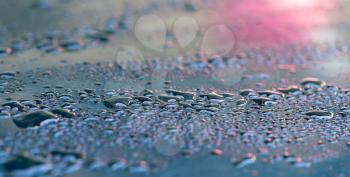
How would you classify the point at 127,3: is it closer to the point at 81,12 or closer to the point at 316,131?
the point at 81,12

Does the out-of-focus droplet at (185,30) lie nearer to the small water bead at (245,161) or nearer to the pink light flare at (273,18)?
the pink light flare at (273,18)

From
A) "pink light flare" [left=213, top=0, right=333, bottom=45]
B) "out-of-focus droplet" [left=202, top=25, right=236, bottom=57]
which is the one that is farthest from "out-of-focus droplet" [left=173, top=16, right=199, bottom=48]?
"pink light flare" [left=213, top=0, right=333, bottom=45]

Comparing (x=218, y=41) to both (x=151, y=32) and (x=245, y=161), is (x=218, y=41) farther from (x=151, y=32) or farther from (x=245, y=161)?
(x=245, y=161)

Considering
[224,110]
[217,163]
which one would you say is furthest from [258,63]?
[217,163]

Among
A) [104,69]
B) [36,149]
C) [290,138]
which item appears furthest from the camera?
[104,69]

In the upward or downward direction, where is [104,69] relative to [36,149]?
upward

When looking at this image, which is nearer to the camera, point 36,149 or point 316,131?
point 36,149

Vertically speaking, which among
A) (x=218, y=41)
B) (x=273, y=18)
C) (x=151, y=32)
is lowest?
(x=218, y=41)

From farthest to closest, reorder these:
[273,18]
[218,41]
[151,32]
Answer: [273,18]
[151,32]
[218,41]

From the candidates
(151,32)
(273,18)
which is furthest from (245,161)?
(273,18)

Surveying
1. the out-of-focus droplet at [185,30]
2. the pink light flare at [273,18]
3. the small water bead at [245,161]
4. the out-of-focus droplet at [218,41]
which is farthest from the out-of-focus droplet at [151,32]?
the small water bead at [245,161]

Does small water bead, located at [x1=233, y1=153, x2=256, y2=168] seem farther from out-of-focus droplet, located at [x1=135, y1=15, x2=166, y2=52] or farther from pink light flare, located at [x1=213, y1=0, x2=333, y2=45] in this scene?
pink light flare, located at [x1=213, y1=0, x2=333, y2=45]
